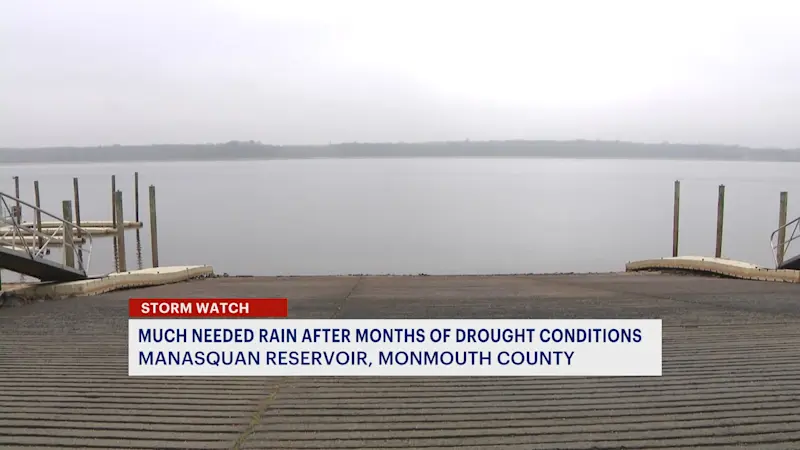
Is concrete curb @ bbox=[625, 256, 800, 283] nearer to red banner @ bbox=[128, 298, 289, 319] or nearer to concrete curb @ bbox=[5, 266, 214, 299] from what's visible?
red banner @ bbox=[128, 298, 289, 319]

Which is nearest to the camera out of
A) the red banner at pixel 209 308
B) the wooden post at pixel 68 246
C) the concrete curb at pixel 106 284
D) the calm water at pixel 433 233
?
the red banner at pixel 209 308

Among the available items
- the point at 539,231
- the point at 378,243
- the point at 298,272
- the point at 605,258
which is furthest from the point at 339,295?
the point at 539,231

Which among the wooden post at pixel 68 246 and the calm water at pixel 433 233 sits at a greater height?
the wooden post at pixel 68 246

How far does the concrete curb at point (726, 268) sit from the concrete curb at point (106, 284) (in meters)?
11.2

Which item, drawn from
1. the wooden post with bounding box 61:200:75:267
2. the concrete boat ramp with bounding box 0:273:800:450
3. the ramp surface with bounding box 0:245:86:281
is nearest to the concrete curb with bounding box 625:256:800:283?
the concrete boat ramp with bounding box 0:273:800:450

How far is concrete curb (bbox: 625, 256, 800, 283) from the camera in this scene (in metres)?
10.5

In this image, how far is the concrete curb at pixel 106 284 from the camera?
869cm

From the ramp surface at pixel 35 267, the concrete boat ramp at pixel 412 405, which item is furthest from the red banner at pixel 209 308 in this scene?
the ramp surface at pixel 35 267

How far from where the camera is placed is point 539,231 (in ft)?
122

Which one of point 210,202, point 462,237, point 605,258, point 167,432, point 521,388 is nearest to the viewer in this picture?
point 167,432

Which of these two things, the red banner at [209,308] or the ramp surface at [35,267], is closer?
the red banner at [209,308]

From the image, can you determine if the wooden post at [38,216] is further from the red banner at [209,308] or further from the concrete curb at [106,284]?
the red banner at [209,308]

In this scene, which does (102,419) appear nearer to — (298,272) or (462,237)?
(298,272)

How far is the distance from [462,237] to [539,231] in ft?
18.1
